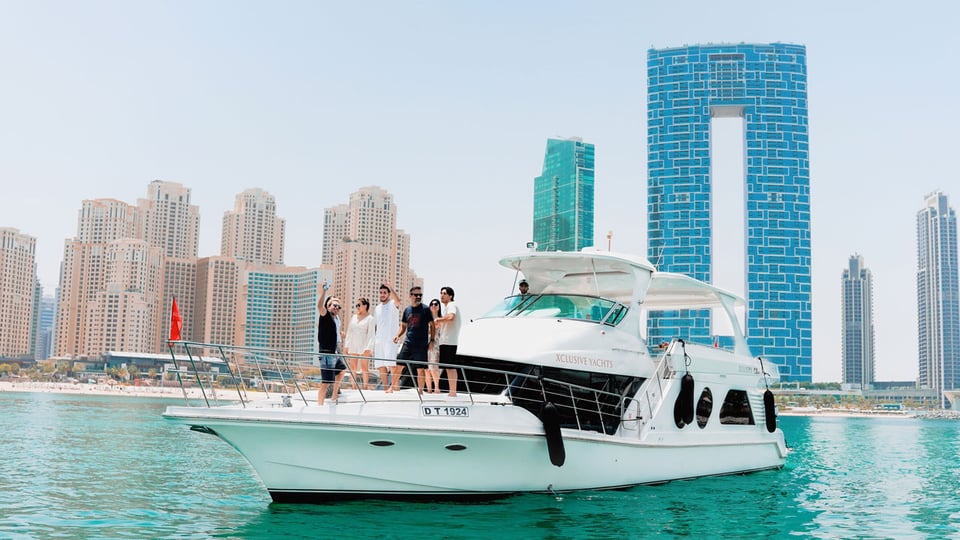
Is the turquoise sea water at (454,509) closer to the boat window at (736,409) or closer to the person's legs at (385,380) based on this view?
the boat window at (736,409)

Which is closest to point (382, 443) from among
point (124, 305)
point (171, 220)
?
point (124, 305)

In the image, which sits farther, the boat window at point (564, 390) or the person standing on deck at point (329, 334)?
the boat window at point (564, 390)

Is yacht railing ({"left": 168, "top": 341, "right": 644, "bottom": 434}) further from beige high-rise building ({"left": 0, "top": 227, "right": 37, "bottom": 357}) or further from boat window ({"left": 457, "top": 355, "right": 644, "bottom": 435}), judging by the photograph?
beige high-rise building ({"left": 0, "top": 227, "right": 37, "bottom": 357})

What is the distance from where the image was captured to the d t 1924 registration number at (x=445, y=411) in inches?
393

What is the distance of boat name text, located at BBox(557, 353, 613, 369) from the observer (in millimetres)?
11172

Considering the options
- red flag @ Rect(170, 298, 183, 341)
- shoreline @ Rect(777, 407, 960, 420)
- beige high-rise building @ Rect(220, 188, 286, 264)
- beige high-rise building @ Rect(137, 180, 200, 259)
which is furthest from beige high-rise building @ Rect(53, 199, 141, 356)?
red flag @ Rect(170, 298, 183, 341)

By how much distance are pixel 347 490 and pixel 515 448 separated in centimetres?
205

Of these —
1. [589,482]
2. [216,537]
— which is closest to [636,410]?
[589,482]

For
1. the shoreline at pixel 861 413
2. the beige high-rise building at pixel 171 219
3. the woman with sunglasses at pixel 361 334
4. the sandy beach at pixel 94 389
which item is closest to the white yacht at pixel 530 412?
the woman with sunglasses at pixel 361 334

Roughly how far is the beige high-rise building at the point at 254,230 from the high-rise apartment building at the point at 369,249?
28.7 m

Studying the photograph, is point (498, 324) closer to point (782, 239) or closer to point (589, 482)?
point (589, 482)

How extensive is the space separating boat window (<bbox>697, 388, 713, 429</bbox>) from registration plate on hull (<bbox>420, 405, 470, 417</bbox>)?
5128mm

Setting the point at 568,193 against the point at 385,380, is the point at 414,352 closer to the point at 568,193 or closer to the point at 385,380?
the point at 385,380

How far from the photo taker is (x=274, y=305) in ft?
515
